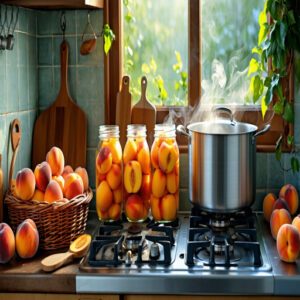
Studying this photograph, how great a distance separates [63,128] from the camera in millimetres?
2248

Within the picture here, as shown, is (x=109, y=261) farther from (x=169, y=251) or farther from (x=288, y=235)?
(x=288, y=235)

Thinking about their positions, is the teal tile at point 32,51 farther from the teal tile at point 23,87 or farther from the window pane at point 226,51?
the window pane at point 226,51

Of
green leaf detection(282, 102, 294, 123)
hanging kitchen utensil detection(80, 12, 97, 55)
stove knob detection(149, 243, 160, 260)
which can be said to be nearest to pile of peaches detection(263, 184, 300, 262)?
green leaf detection(282, 102, 294, 123)

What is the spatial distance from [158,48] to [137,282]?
3.09 feet

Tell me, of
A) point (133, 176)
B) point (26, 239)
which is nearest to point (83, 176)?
point (133, 176)

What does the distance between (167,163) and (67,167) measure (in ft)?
1.05

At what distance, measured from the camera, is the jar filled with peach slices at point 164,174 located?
202 cm

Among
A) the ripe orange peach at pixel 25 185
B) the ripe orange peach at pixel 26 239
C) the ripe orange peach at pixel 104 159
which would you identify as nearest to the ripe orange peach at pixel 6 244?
the ripe orange peach at pixel 26 239

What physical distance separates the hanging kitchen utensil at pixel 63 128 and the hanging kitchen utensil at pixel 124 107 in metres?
0.13

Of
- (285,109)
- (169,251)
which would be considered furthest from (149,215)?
(285,109)

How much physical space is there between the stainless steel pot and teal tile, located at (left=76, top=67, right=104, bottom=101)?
0.46 m

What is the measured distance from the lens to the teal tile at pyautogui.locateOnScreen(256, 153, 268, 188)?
2.23 meters

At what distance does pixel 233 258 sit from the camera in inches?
69.4

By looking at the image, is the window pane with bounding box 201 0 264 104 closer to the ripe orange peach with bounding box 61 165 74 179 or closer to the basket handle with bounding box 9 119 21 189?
the ripe orange peach with bounding box 61 165 74 179
